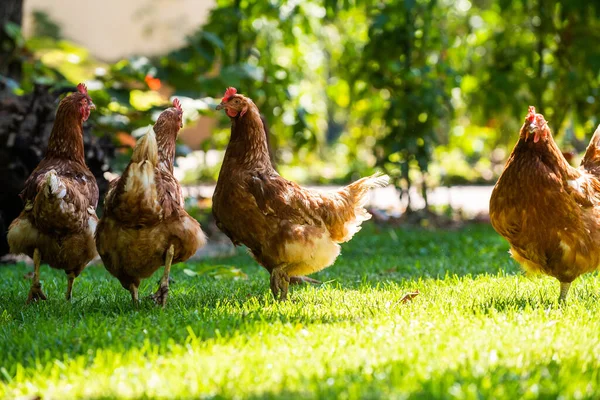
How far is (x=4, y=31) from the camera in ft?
34.2

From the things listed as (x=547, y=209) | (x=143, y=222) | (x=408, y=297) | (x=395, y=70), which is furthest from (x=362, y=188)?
(x=395, y=70)

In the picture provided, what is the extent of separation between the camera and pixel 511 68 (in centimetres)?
1191

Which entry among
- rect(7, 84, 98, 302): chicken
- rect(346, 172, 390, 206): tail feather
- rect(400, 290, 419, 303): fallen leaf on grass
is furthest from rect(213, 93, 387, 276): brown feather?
rect(7, 84, 98, 302): chicken

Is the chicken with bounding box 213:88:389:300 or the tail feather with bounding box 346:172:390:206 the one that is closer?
the chicken with bounding box 213:88:389:300

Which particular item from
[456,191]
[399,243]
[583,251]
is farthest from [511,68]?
[583,251]

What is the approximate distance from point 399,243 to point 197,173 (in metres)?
8.81

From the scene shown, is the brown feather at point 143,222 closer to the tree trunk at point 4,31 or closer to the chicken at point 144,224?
Result: the chicken at point 144,224

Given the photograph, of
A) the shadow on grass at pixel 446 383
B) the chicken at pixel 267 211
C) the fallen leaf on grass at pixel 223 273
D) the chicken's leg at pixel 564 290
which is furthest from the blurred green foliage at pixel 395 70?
the shadow on grass at pixel 446 383

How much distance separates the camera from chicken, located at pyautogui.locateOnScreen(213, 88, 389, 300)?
5.47 meters

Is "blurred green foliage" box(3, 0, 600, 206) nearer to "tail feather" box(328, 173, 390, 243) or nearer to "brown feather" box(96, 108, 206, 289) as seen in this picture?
"tail feather" box(328, 173, 390, 243)

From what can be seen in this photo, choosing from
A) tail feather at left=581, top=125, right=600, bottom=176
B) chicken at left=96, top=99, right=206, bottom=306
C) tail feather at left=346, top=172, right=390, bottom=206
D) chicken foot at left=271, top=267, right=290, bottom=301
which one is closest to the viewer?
chicken at left=96, top=99, right=206, bottom=306

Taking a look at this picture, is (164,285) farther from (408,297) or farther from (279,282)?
(408,297)

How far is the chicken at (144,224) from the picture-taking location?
194 inches

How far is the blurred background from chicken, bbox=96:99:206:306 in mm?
3442
